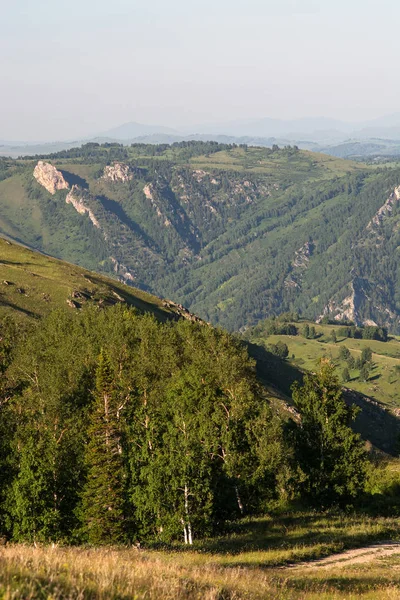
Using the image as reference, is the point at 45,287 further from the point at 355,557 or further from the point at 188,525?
the point at 355,557

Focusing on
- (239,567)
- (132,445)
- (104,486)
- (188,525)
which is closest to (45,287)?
(132,445)

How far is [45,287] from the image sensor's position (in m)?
142

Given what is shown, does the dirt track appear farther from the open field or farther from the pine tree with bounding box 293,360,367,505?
the pine tree with bounding box 293,360,367,505

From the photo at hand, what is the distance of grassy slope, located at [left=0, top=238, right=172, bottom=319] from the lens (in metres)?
129

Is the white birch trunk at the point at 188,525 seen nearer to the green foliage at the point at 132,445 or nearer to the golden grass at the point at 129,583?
the green foliage at the point at 132,445

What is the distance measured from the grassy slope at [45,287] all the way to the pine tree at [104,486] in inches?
2710

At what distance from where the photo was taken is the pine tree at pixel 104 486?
4178 centimetres

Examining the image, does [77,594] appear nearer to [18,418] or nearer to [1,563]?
[1,563]

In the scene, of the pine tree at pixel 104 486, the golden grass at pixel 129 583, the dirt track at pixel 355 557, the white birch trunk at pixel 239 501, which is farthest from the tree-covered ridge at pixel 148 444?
the golden grass at pixel 129 583

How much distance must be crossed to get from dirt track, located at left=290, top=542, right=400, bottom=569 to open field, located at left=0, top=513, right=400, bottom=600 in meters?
0.06

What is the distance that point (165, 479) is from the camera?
136ft

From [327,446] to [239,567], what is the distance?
33.9 metres

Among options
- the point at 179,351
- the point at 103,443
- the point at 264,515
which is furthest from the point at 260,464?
the point at 179,351

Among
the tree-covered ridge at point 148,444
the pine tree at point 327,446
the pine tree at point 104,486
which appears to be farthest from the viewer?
the pine tree at point 327,446
